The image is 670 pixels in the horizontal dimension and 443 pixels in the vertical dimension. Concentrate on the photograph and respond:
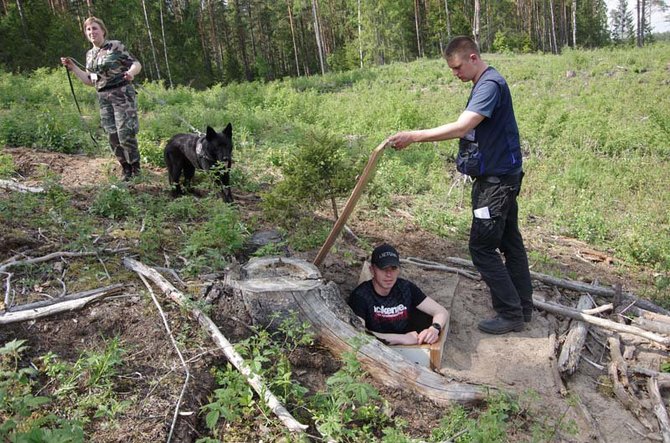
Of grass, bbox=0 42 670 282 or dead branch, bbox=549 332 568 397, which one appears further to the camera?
grass, bbox=0 42 670 282

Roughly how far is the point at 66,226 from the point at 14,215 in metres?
0.78

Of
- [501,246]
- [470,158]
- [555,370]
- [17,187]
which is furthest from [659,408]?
[17,187]

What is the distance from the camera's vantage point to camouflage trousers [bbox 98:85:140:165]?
5.86 meters

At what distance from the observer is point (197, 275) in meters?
3.87

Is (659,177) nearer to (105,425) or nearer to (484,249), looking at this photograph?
(484,249)

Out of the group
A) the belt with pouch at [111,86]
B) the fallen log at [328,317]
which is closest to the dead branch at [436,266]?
the fallen log at [328,317]

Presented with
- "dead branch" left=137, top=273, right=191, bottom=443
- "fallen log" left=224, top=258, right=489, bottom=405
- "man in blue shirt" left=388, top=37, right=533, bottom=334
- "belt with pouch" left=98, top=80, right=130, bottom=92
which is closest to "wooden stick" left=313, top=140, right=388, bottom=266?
"man in blue shirt" left=388, top=37, right=533, bottom=334

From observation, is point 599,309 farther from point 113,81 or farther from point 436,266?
point 113,81

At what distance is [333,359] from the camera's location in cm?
328

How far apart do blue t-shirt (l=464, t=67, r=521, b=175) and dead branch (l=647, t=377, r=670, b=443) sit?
6.27 feet

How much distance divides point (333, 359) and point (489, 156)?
1.97 metres

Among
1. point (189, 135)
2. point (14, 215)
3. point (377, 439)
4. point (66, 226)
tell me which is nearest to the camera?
point (377, 439)

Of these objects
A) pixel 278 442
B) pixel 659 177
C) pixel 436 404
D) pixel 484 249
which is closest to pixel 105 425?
pixel 278 442

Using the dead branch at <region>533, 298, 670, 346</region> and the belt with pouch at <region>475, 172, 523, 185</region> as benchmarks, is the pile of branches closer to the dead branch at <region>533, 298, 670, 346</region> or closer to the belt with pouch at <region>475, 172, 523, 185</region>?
the dead branch at <region>533, 298, 670, 346</region>
